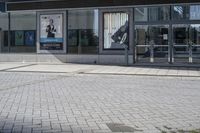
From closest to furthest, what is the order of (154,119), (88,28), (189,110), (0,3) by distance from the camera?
(154,119), (189,110), (88,28), (0,3)

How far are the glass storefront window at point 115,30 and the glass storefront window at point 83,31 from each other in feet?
1.90

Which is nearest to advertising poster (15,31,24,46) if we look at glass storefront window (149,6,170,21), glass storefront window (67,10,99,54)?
glass storefront window (67,10,99,54)

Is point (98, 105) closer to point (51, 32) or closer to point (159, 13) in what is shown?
point (159, 13)

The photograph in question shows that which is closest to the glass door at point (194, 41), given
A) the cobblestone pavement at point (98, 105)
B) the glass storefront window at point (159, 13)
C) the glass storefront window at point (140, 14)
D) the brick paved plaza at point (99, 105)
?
the glass storefront window at point (159, 13)

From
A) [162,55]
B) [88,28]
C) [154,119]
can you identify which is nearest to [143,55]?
[162,55]

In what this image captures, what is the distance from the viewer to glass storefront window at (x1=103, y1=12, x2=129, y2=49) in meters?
24.8

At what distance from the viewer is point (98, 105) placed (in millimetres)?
10711

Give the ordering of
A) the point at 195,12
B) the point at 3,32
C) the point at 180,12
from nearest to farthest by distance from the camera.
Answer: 1. the point at 195,12
2. the point at 180,12
3. the point at 3,32

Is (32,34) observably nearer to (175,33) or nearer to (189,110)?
(175,33)

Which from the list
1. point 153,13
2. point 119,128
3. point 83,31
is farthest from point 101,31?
point 119,128

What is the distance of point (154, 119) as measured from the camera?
8898 mm

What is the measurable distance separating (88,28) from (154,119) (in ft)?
56.2

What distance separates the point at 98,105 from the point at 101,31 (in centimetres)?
1485

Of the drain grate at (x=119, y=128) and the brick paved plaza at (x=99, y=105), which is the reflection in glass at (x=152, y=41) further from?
the drain grate at (x=119, y=128)
